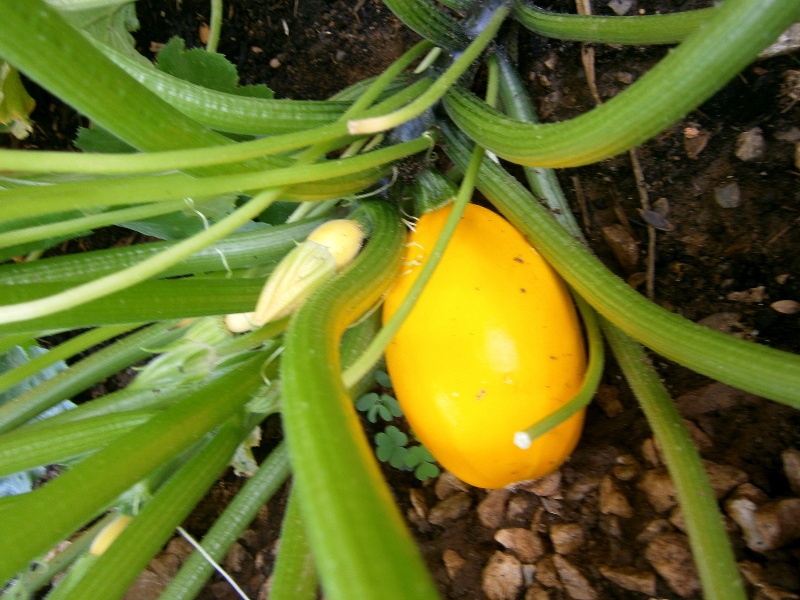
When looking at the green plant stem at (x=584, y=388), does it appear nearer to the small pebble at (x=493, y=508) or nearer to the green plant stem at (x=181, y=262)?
the small pebble at (x=493, y=508)

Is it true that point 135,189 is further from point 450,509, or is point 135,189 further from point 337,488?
point 450,509

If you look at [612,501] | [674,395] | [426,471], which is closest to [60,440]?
[426,471]

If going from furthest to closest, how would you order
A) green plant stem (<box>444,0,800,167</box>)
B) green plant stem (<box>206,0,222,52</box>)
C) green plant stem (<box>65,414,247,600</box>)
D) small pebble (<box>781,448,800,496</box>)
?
green plant stem (<box>206,0,222,52</box>) → small pebble (<box>781,448,800,496</box>) → green plant stem (<box>65,414,247,600</box>) → green plant stem (<box>444,0,800,167</box>)

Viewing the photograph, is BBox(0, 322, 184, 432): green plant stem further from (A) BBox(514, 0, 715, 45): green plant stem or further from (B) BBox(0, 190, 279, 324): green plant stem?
(A) BBox(514, 0, 715, 45): green plant stem

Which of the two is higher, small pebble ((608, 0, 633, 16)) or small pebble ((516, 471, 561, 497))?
small pebble ((608, 0, 633, 16))

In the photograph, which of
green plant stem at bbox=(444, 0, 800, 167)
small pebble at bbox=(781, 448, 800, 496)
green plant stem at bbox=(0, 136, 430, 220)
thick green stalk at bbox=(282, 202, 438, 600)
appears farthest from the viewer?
small pebble at bbox=(781, 448, 800, 496)

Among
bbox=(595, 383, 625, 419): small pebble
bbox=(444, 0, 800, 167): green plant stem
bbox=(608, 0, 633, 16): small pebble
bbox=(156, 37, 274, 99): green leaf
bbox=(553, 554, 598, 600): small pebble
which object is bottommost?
bbox=(553, 554, 598, 600): small pebble

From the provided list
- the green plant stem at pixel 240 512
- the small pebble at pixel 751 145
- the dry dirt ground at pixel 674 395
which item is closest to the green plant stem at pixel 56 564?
the green plant stem at pixel 240 512

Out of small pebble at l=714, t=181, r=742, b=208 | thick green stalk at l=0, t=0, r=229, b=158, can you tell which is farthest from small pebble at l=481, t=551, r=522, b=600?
thick green stalk at l=0, t=0, r=229, b=158
